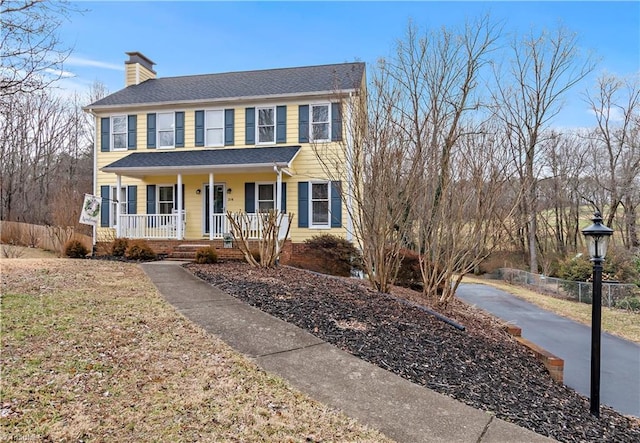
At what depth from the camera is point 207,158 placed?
14.4 m

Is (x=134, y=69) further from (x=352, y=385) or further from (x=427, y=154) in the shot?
(x=352, y=385)

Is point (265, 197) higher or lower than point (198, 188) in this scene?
lower

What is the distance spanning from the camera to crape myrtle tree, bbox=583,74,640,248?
21094 mm

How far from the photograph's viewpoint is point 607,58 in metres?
20.9

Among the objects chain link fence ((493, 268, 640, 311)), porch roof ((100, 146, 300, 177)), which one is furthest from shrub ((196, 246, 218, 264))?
chain link fence ((493, 268, 640, 311))

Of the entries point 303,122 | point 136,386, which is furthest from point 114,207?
point 136,386

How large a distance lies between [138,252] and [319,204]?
610 centimetres

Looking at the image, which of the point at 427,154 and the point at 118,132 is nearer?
the point at 427,154

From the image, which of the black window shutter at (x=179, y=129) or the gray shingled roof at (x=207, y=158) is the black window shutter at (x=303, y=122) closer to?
the gray shingled roof at (x=207, y=158)

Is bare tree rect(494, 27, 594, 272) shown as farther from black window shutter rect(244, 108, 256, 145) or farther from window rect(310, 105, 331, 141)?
black window shutter rect(244, 108, 256, 145)

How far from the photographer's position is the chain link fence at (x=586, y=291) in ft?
41.5

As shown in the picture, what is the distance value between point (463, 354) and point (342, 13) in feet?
28.8

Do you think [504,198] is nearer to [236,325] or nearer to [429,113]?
[429,113]

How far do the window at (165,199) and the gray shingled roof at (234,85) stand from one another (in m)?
3.35
